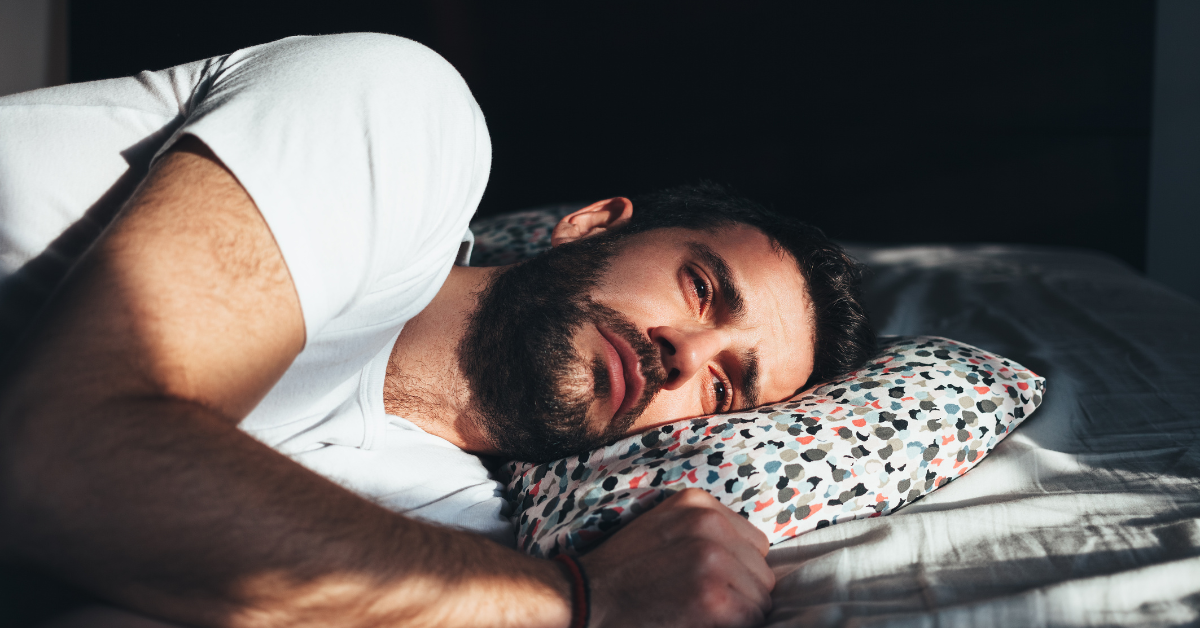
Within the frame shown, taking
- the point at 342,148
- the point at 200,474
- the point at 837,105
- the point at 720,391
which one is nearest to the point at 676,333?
the point at 720,391

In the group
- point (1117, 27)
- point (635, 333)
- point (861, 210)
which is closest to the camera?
point (635, 333)

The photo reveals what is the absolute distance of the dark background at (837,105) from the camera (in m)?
2.32

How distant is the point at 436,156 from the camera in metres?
0.81

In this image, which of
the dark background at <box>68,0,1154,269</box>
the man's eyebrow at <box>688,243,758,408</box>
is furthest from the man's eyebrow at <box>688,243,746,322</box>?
the dark background at <box>68,0,1154,269</box>

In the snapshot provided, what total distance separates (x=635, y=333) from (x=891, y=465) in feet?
→ 1.31

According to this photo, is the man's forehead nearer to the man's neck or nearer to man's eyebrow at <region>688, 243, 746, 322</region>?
man's eyebrow at <region>688, 243, 746, 322</region>

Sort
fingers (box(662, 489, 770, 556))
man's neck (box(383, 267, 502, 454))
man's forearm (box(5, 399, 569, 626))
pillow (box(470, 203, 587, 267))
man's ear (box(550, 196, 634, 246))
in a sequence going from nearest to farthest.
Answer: man's forearm (box(5, 399, 569, 626)) < fingers (box(662, 489, 770, 556)) < man's neck (box(383, 267, 502, 454)) < man's ear (box(550, 196, 634, 246)) < pillow (box(470, 203, 587, 267))

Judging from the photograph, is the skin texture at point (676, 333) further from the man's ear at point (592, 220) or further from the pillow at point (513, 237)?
the pillow at point (513, 237)

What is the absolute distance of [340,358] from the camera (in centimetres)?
88

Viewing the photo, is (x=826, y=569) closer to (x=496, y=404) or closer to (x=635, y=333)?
(x=635, y=333)

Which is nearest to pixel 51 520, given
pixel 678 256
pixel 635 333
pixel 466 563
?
pixel 466 563

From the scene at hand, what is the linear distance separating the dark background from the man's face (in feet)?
4.53

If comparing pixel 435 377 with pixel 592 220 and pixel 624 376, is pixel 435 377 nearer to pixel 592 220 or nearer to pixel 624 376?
pixel 624 376

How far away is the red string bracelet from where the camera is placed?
682 millimetres
